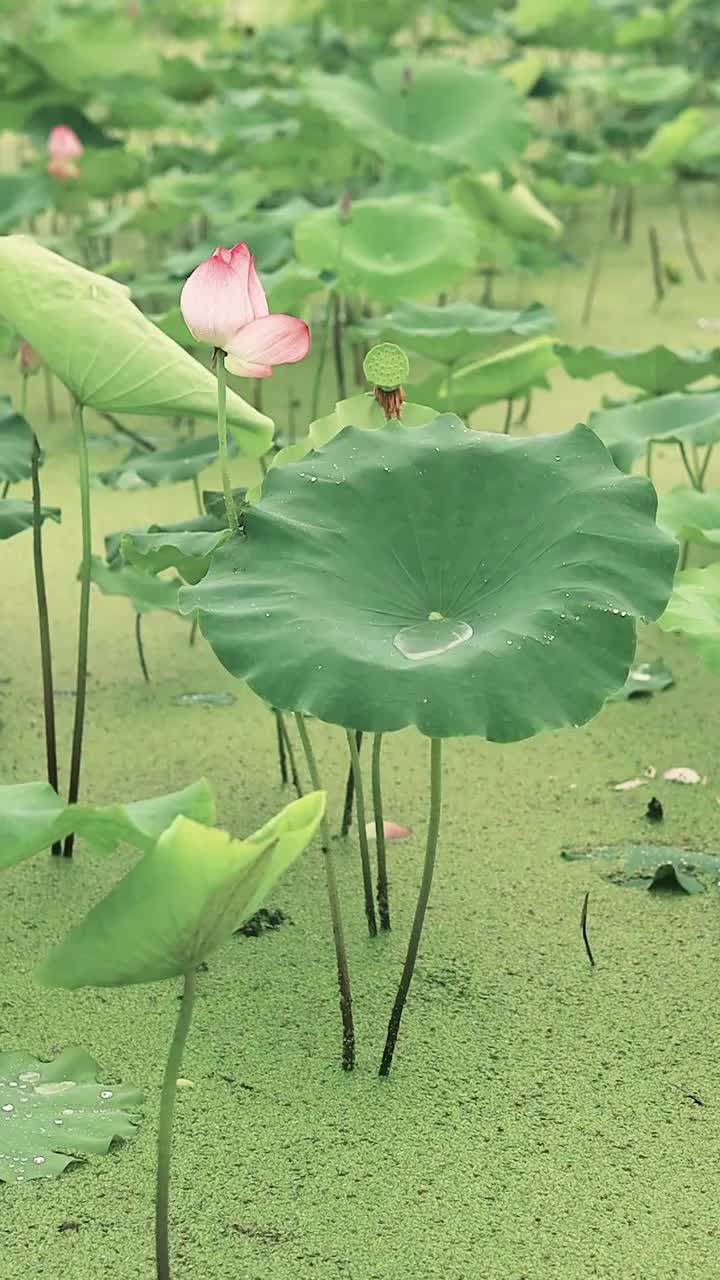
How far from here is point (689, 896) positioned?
177 cm

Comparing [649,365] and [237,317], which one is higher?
[237,317]

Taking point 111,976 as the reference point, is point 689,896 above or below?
below

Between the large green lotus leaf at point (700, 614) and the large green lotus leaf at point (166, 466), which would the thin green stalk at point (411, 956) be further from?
the large green lotus leaf at point (166, 466)

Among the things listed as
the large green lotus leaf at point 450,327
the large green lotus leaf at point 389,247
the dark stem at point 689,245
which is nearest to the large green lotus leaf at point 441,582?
the large green lotus leaf at point 450,327

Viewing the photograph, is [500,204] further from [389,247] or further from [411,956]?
[411,956]

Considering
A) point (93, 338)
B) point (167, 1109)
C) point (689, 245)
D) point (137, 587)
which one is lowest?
point (689, 245)

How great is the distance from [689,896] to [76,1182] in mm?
707

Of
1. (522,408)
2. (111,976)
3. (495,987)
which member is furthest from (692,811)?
(522,408)

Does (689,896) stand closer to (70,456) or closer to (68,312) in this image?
(68,312)

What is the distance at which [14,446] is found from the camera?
190 centimetres

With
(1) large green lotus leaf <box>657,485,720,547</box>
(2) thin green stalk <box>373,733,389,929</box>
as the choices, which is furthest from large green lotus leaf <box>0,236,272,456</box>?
(1) large green lotus leaf <box>657,485,720,547</box>

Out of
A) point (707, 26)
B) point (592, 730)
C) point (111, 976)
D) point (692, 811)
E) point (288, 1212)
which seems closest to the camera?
point (111, 976)

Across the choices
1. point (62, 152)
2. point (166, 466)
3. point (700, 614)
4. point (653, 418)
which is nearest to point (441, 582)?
point (700, 614)

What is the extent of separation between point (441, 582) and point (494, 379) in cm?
98
